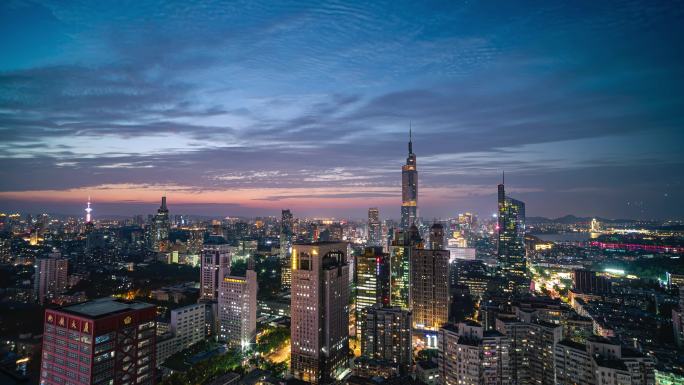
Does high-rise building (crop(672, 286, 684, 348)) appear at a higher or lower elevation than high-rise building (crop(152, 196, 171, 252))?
lower

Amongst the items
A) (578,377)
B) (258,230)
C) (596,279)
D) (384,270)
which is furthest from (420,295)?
(258,230)

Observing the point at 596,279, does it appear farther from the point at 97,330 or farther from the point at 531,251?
the point at 97,330

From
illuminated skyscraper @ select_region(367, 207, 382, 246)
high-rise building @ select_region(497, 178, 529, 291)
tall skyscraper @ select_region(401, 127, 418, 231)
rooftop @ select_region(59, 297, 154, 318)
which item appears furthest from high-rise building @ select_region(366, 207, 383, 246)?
rooftop @ select_region(59, 297, 154, 318)

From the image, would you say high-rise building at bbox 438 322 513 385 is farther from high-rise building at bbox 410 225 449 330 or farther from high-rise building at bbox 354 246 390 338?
high-rise building at bbox 354 246 390 338

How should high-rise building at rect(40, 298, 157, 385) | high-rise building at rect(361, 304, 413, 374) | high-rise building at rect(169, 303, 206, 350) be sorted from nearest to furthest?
high-rise building at rect(40, 298, 157, 385)
high-rise building at rect(361, 304, 413, 374)
high-rise building at rect(169, 303, 206, 350)

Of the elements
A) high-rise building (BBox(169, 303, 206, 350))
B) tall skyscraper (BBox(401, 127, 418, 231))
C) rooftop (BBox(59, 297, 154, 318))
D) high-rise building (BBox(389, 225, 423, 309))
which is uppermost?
tall skyscraper (BBox(401, 127, 418, 231))

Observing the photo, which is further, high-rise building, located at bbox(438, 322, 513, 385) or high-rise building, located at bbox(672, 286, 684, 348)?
high-rise building, located at bbox(672, 286, 684, 348)

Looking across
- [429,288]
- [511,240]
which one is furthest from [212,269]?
[511,240]
